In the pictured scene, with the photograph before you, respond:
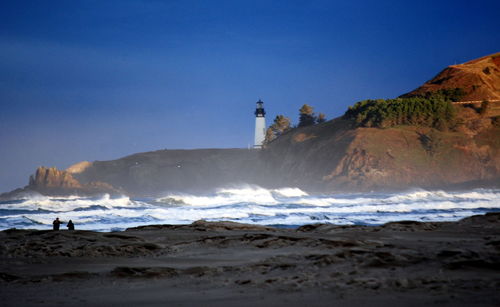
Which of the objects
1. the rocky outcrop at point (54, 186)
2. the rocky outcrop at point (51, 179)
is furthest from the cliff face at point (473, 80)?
the rocky outcrop at point (51, 179)

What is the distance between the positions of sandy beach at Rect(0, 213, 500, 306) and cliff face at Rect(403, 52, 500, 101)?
3221 inches

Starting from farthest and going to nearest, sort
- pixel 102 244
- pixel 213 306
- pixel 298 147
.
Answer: pixel 298 147, pixel 102 244, pixel 213 306

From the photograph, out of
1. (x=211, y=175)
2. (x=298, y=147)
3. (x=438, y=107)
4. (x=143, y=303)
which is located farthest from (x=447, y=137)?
(x=143, y=303)

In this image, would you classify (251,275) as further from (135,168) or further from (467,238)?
(135,168)

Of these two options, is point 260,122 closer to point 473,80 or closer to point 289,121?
point 289,121

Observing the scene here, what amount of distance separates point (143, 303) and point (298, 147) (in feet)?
268

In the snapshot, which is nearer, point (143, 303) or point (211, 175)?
point (143, 303)

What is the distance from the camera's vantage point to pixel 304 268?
632 centimetres

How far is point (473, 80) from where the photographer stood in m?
89.8

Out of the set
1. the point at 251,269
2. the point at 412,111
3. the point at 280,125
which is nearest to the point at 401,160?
the point at 412,111

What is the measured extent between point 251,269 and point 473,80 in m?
90.7

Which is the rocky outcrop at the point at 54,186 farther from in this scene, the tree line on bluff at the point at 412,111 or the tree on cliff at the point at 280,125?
the tree line on bluff at the point at 412,111

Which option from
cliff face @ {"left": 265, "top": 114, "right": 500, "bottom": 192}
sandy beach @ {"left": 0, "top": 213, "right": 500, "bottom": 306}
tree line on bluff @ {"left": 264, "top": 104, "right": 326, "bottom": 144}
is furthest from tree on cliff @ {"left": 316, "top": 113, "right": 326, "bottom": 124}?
sandy beach @ {"left": 0, "top": 213, "right": 500, "bottom": 306}

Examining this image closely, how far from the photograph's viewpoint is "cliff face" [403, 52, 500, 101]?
86500 millimetres
